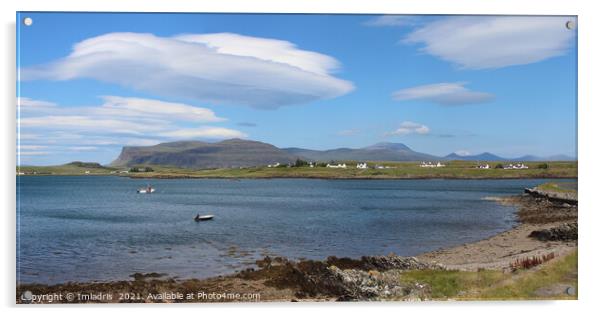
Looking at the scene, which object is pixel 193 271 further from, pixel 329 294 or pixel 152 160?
pixel 329 294

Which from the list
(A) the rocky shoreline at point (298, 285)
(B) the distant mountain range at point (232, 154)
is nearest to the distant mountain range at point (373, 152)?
(B) the distant mountain range at point (232, 154)

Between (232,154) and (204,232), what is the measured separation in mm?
4651

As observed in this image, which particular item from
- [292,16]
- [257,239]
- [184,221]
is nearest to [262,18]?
[292,16]

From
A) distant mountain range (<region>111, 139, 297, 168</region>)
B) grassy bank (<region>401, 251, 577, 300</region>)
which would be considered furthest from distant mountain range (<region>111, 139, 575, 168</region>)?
grassy bank (<region>401, 251, 577, 300</region>)

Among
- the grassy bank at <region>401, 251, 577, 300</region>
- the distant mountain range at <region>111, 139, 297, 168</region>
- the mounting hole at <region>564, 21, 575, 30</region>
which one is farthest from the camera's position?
the distant mountain range at <region>111, 139, 297, 168</region>

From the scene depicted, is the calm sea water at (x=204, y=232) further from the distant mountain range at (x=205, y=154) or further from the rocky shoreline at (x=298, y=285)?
the distant mountain range at (x=205, y=154)

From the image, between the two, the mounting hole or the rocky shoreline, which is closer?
the rocky shoreline

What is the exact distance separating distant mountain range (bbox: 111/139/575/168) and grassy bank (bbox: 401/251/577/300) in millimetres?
2333

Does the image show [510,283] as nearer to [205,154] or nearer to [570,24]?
[570,24]

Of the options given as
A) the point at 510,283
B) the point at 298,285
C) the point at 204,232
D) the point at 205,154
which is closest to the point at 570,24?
the point at 510,283

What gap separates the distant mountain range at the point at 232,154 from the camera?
10.6 metres

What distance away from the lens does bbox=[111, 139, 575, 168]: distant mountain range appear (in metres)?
10.6

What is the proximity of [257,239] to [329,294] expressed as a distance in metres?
6.60

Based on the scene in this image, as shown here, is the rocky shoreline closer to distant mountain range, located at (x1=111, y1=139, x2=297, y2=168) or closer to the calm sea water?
the calm sea water
